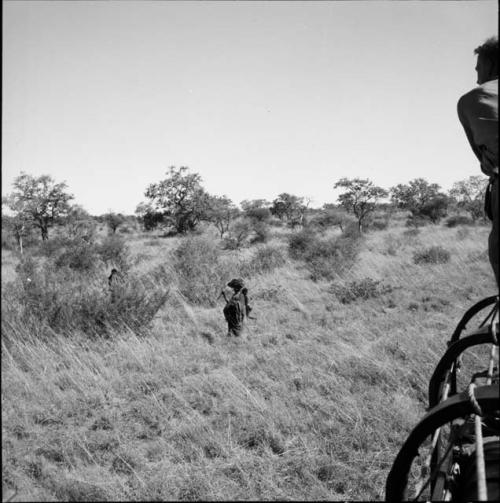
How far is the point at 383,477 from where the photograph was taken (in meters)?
2.69

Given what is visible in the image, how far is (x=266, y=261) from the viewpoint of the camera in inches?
514

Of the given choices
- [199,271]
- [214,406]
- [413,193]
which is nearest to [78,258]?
[199,271]

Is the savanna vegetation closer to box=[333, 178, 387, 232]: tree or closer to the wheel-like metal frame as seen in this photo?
the wheel-like metal frame

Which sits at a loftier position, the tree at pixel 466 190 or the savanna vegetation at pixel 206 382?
the tree at pixel 466 190

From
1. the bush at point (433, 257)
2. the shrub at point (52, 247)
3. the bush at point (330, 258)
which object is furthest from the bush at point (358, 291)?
the shrub at point (52, 247)

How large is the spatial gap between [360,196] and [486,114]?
3542cm

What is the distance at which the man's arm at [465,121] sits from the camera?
157 cm

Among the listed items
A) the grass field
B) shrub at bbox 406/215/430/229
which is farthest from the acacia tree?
the grass field

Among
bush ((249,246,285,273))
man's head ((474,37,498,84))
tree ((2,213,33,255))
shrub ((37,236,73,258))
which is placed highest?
man's head ((474,37,498,84))

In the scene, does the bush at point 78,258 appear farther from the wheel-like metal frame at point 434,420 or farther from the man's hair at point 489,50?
the man's hair at point 489,50

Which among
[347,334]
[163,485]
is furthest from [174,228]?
[163,485]

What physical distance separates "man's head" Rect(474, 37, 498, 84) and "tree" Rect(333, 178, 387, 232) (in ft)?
111

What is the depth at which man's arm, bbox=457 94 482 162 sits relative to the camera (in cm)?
157

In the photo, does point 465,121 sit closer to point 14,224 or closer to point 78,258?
point 14,224
